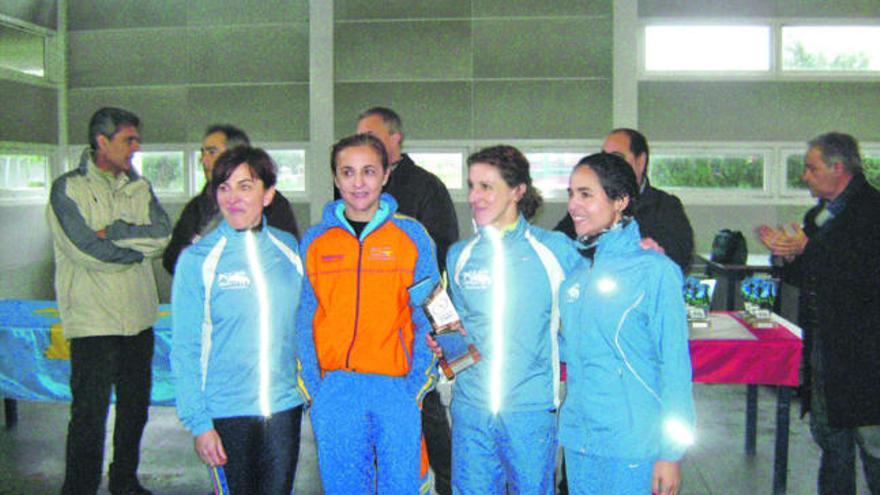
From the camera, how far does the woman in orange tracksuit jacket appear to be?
244cm

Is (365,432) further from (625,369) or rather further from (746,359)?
(746,359)

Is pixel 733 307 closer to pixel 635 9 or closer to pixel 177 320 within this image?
pixel 635 9

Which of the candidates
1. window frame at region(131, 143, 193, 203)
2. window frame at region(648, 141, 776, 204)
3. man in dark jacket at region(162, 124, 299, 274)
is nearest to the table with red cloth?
man in dark jacket at region(162, 124, 299, 274)

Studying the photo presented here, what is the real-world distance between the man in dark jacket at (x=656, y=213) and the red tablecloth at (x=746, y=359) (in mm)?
420

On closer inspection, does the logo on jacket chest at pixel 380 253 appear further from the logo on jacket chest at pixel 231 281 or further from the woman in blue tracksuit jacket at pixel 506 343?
the logo on jacket chest at pixel 231 281

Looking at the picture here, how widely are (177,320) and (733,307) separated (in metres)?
5.43

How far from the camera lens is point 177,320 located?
7.72 ft

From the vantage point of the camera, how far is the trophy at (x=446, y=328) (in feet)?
7.85

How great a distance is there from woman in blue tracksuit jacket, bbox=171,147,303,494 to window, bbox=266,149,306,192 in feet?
19.6

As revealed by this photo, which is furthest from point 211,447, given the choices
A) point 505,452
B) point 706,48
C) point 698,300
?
point 706,48

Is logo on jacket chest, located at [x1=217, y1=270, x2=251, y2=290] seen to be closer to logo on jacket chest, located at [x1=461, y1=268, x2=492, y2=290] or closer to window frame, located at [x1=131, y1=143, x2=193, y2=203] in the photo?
logo on jacket chest, located at [x1=461, y1=268, x2=492, y2=290]

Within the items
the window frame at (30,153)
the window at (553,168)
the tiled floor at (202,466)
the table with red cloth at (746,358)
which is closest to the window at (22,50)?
the window frame at (30,153)

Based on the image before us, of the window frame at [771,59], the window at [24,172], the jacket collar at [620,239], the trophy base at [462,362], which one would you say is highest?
the window frame at [771,59]

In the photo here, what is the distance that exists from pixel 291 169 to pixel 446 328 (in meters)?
6.27
